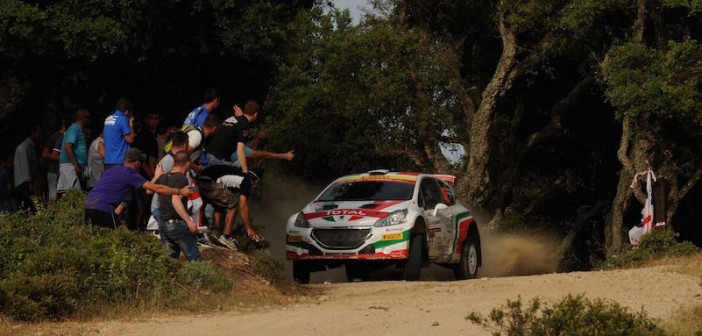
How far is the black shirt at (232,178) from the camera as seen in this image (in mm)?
17672

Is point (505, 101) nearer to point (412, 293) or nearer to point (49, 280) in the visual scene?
point (412, 293)

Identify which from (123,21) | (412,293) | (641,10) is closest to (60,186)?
(412,293)

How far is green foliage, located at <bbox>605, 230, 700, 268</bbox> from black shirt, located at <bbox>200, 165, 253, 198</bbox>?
7.94 metres

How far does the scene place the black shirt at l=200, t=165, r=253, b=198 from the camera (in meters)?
17.7

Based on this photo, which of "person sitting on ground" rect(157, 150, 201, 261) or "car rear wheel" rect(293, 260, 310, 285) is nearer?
"person sitting on ground" rect(157, 150, 201, 261)

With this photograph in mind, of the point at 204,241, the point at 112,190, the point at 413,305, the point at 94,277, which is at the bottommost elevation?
the point at 413,305

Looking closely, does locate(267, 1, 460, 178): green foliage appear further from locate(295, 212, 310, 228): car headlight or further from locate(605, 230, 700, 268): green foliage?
locate(295, 212, 310, 228): car headlight

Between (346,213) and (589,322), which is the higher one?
(589,322)

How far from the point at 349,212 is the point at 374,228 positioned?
1.63 feet

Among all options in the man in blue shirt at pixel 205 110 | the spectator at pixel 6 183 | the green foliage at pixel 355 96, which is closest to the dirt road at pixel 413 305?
the man in blue shirt at pixel 205 110

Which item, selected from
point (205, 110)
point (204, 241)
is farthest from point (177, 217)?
point (205, 110)

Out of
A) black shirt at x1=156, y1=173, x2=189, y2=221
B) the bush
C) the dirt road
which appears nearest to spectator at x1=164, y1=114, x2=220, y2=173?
black shirt at x1=156, y1=173, x2=189, y2=221

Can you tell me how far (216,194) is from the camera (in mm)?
17578

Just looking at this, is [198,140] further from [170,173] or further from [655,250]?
[655,250]
